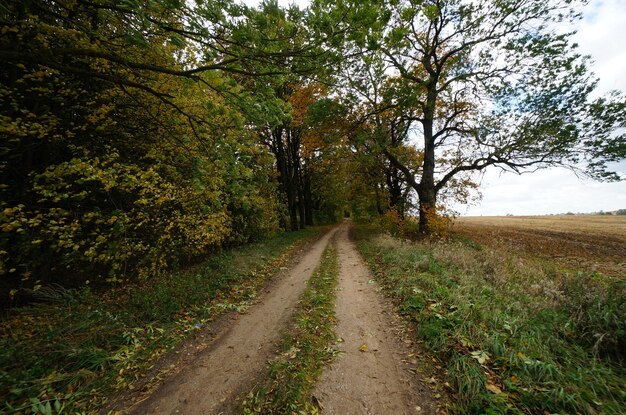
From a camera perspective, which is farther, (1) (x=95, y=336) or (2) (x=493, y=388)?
(1) (x=95, y=336)

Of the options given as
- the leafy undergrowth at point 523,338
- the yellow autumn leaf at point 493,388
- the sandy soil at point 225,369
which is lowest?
the sandy soil at point 225,369

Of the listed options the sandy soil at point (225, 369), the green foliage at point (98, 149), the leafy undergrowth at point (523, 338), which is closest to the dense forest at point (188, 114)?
the green foliage at point (98, 149)

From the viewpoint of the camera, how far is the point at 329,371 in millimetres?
3875

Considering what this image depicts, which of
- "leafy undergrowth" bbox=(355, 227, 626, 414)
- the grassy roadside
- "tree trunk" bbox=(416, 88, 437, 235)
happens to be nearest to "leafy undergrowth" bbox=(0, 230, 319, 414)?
the grassy roadside

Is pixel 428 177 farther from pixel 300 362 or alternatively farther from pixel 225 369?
pixel 225 369

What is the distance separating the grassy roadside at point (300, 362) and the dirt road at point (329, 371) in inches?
7.2

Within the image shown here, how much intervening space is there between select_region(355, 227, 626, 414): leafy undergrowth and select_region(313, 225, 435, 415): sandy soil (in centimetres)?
52

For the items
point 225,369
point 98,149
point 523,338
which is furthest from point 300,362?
point 98,149

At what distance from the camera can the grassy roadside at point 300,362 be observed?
10.7ft

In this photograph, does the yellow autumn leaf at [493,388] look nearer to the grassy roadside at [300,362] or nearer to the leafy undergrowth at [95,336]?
the grassy roadside at [300,362]

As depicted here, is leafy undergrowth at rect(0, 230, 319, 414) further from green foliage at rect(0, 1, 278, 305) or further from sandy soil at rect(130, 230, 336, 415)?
green foliage at rect(0, 1, 278, 305)

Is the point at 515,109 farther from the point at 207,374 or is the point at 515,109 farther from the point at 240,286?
the point at 207,374

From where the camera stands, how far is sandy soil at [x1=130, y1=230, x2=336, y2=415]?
334 centimetres

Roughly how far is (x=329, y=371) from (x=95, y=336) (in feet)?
14.6
